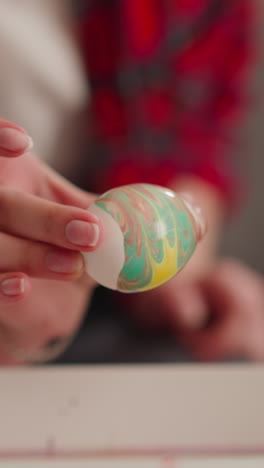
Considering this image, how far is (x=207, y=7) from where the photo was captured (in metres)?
0.44

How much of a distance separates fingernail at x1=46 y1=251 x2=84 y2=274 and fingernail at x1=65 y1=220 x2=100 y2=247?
0.01 m

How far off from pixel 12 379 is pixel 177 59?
326 millimetres

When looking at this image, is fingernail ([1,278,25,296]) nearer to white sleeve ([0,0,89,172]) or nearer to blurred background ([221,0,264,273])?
white sleeve ([0,0,89,172])

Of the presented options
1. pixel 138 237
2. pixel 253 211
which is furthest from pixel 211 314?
pixel 138 237

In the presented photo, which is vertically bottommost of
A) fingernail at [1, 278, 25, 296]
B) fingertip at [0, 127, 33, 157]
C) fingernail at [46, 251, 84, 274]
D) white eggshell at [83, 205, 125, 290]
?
fingernail at [1, 278, 25, 296]

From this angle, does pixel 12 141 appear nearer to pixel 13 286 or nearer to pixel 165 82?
pixel 13 286

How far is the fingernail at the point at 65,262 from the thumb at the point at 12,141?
0.03 meters

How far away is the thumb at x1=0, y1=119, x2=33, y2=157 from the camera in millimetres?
156

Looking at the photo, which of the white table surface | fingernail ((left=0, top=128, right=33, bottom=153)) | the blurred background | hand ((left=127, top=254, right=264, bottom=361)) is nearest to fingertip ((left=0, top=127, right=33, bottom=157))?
fingernail ((left=0, top=128, right=33, bottom=153))

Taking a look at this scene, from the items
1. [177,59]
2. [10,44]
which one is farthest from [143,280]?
[177,59]

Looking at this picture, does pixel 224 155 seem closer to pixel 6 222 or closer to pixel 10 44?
pixel 10 44

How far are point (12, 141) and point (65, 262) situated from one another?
0.14 feet

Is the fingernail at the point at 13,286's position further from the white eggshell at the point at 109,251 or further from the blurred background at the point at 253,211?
the blurred background at the point at 253,211

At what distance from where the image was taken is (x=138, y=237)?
0.15 meters
